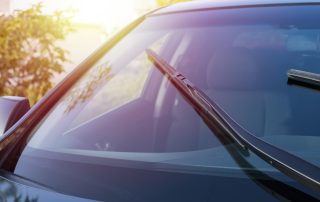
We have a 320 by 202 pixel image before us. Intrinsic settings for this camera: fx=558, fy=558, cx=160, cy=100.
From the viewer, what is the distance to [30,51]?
20.5ft

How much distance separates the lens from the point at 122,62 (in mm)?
2377

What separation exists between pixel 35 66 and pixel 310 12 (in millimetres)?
4498

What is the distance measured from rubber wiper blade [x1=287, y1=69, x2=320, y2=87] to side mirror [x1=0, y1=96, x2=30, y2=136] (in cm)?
111

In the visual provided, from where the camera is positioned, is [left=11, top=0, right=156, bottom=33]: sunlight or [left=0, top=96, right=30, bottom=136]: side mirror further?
[left=11, top=0, right=156, bottom=33]: sunlight

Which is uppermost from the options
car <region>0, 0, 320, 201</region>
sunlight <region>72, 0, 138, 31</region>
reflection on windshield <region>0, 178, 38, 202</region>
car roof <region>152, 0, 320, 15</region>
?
car roof <region>152, 0, 320, 15</region>

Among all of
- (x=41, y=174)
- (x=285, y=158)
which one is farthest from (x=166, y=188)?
(x=41, y=174)

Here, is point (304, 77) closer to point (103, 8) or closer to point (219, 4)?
point (219, 4)

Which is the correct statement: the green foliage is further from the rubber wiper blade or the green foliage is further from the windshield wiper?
the rubber wiper blade

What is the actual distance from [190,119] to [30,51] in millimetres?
4529

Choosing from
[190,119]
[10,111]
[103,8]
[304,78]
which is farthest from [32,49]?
[304,78]

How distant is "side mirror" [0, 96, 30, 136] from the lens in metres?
2.28

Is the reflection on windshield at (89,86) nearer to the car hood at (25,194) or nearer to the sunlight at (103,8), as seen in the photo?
the car hood at (25,194)

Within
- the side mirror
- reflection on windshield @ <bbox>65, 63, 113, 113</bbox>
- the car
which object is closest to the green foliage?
the car

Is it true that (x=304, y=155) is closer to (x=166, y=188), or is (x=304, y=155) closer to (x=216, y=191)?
(x=216, y=191)
